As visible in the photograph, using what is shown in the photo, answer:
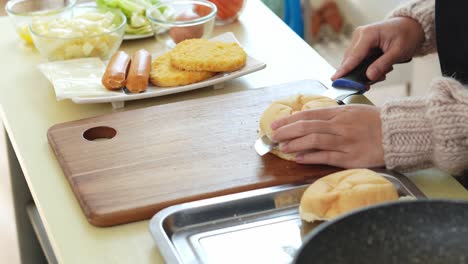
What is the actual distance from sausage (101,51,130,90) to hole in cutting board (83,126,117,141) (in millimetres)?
123

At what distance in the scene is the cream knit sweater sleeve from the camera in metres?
0.98

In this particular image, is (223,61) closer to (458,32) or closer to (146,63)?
(146,63)

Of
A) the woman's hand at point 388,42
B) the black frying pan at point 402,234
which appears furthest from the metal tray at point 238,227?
the woman's hand at point 388,42

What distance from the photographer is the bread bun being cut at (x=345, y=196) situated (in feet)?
2.90

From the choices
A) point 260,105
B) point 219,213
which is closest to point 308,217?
point 219,213

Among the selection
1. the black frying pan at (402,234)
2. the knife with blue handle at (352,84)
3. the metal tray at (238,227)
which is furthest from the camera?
the knife with blue handle at (352,84)

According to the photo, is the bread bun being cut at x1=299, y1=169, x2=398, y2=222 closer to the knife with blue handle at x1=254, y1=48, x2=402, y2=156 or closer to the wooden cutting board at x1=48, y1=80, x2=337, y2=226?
the wooden cutting board at x1=48, y1=80, x2=337, y2=226

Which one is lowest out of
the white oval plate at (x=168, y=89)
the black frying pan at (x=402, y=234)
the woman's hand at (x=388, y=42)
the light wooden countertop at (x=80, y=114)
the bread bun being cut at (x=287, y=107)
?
the light wooden countertop at (x=80, y=114)

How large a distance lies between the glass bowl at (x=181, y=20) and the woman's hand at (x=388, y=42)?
321 mm

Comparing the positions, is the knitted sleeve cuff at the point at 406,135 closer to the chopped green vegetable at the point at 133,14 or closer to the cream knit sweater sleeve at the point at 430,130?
the cream knit sweater sleeve at the point at 430,130

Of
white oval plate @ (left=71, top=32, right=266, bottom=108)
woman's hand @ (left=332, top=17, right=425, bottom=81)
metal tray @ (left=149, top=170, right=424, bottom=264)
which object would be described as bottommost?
white oval plate @ (left=71, top=32, right=266, bottom=108)

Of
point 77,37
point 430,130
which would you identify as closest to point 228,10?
point 77,37

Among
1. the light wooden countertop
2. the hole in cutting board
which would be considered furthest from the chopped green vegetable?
the hole in cutting board

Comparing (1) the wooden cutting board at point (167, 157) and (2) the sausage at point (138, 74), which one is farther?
(2) the sausage at point (138, 74)
